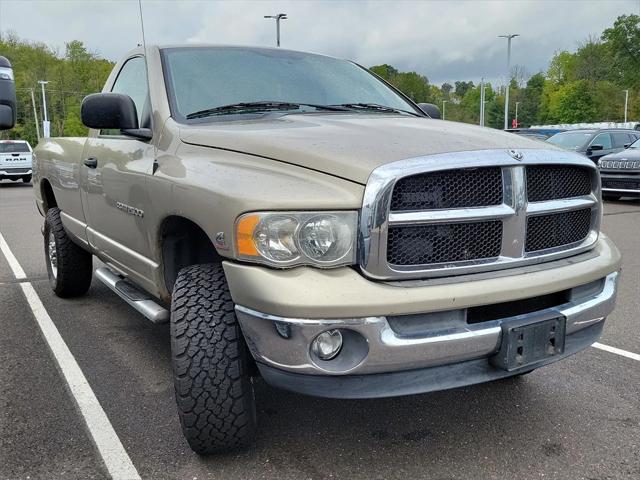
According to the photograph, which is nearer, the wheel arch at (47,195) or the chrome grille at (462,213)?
the chrome grille at (462,213)

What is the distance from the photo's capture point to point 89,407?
320 cm

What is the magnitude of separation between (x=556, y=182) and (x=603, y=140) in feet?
45.1

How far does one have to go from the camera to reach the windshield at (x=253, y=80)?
340 centimetres

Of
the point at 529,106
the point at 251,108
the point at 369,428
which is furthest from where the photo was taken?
the point at 529,106

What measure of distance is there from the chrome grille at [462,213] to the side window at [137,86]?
5.58 ft

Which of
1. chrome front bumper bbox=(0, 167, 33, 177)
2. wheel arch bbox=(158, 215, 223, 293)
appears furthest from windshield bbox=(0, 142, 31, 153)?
wheel arch bbox=(158, 215, 223, 293)

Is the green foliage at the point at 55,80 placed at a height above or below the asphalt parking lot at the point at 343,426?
above

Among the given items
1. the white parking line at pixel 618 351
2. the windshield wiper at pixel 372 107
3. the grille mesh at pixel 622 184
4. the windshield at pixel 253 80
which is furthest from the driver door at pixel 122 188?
the grille mesh at pixel 622 184

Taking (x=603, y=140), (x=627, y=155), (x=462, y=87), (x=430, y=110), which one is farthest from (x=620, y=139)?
(x=462, y=87)

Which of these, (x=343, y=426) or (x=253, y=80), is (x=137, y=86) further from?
(x=343, y=426)

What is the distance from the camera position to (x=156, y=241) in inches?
120

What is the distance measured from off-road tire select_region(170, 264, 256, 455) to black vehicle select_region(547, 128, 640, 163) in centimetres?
1336

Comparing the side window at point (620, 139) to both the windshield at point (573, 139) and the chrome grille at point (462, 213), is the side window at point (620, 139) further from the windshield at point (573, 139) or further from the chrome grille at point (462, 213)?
the chrome grille at point (462, 213)

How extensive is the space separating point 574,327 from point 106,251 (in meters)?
2.72
